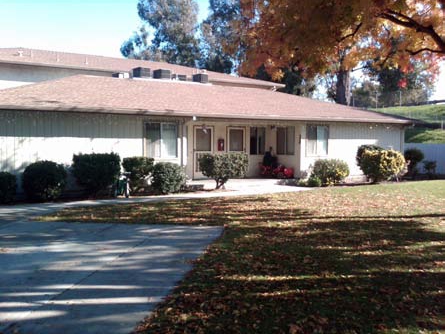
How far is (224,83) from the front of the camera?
26031 millimetres

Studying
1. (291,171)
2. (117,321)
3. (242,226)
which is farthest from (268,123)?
(117,321)

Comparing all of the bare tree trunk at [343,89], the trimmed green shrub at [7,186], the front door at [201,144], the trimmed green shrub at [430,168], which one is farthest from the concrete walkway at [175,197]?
the bare tree trunk at [343,89]

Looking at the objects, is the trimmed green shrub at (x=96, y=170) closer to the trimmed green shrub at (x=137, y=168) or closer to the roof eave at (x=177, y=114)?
the trimmed green shrub at (x=137, y=168)

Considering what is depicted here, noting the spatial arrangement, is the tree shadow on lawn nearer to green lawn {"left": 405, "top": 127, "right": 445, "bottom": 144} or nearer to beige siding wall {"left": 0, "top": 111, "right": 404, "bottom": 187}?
beige siding wall {"left": 0, "top": 111, "right": 404, "bottom": 187}

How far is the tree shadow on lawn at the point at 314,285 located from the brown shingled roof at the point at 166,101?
26.5ft

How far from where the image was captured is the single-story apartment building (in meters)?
13.9

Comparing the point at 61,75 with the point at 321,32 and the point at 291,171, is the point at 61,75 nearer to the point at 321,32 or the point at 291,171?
the point at 291,171

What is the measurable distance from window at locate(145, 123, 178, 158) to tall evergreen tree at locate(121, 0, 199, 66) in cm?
3068

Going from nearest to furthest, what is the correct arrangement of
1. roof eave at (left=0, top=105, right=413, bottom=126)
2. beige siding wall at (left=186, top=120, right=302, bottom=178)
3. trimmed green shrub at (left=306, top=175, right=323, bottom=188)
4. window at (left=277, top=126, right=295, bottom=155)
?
roof eave at (left=0, top=105, right=413, bottom=126)
trimmed green shrub at (left=306, top=175, right=323, bottom=188)
beige siding wall at (left=186, top=120, right=302, bottom=178)
window at (left=277, top=126, right=295, bottom=155)

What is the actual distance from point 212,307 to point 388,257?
3487 millimetres

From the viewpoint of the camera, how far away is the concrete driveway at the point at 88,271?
4.77 m

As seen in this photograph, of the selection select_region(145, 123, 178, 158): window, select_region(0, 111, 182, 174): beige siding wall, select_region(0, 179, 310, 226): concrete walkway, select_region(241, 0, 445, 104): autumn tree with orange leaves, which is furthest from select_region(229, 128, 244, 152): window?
select_region(241, 0, 445, 104): autumn tree with orange leaves

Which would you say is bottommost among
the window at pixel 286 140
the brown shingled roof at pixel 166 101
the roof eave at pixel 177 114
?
the window at pixel 286 140

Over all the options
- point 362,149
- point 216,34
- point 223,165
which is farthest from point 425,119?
point 223,165
